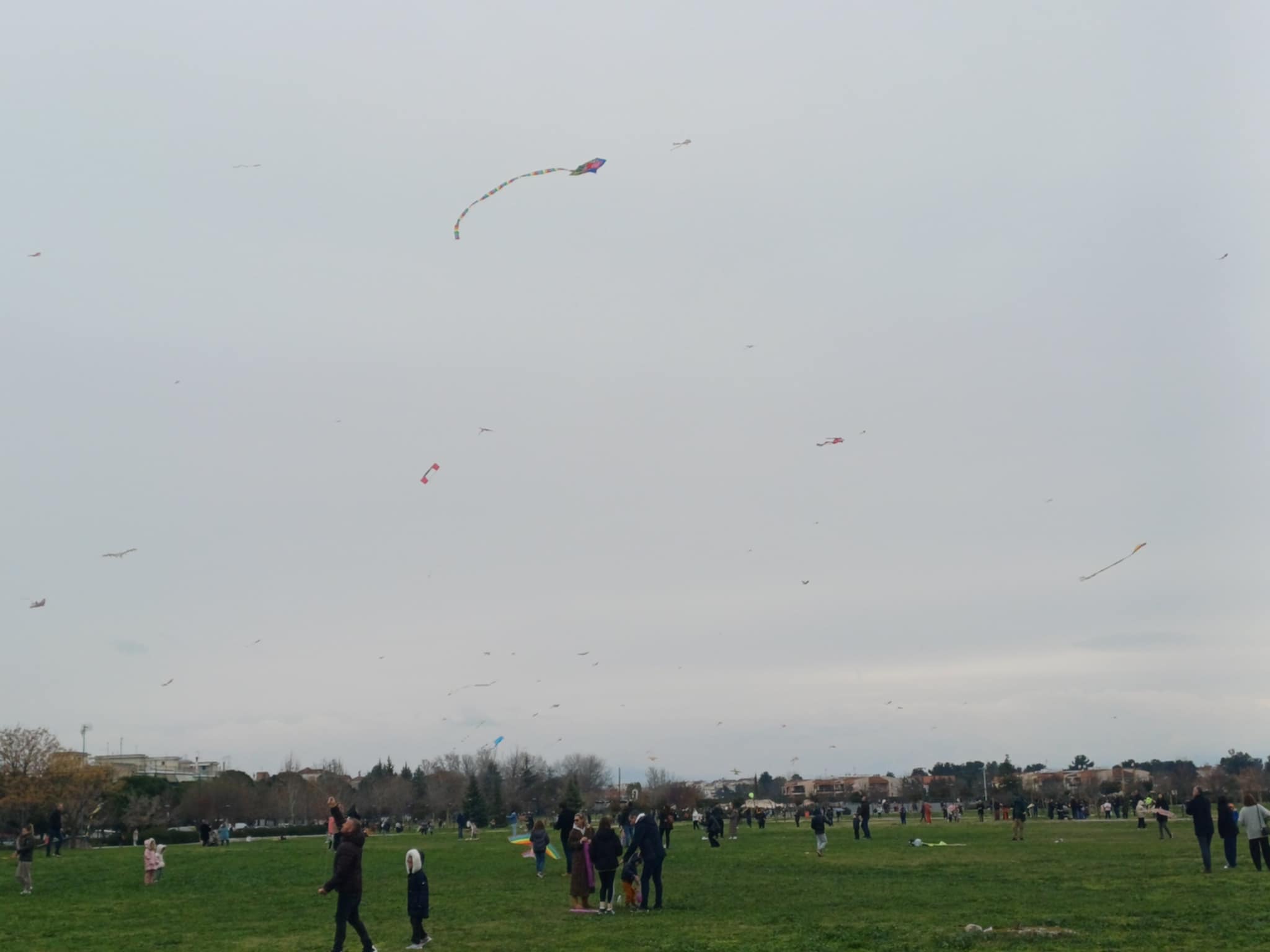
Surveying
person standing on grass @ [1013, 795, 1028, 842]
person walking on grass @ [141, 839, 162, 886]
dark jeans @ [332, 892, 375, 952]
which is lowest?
person standing on grass @ [1013, 795, 1028, 842]

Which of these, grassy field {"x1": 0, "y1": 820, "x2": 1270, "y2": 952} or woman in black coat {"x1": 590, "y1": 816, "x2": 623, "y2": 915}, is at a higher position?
woman in black coat {"x1": 590, "y1": 816, "x2": 623, "y2": 915}

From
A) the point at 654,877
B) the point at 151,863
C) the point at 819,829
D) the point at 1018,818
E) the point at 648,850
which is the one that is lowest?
the point at 1018,818

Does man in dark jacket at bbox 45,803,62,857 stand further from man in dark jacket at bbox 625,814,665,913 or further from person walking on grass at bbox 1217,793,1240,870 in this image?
person walking on grass at bbox 1217,793,1240,870

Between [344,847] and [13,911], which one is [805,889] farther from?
[13,911]

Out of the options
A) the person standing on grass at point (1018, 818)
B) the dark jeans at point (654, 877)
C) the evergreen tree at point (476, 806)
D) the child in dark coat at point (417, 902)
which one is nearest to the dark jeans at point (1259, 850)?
the dark jeans at point (654, 877)

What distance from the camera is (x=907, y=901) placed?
21.2 m

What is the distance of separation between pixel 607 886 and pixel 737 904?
8.37 feet

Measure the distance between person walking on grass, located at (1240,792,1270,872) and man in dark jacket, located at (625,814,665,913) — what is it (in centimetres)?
1239

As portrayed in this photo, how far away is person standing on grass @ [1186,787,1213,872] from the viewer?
980 inches

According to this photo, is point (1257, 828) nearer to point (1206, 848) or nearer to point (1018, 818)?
point (1206, 848)

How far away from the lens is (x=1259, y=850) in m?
24.9

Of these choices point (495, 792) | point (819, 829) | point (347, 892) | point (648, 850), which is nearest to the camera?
point (347, 892)

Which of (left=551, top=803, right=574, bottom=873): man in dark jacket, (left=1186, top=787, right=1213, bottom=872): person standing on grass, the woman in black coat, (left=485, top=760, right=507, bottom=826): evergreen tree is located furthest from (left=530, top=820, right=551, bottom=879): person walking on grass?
(left=485, top=760, right=507, bottom=826): evergreen tree

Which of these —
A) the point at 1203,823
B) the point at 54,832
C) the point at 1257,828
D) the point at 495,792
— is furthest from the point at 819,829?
the point at 495,792
